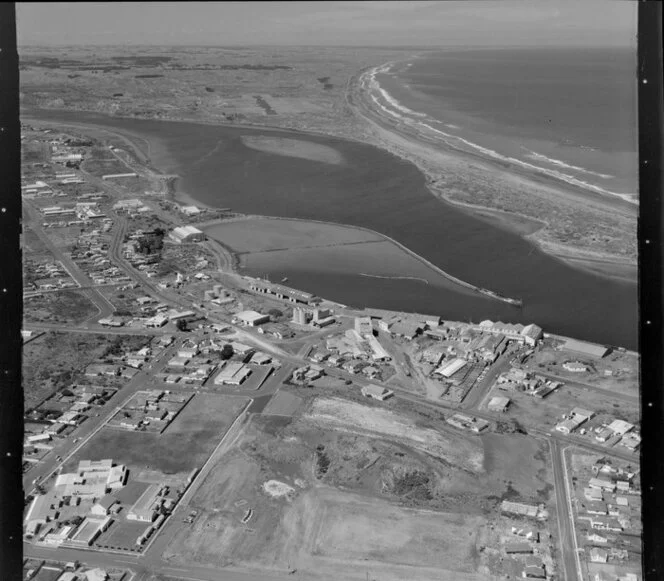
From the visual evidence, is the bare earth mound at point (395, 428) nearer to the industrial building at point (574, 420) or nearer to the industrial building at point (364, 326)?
the industrial building at point (574, 420)

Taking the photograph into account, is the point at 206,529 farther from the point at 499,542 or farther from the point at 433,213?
the point at 433,213

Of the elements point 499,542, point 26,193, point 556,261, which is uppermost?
point 26,193

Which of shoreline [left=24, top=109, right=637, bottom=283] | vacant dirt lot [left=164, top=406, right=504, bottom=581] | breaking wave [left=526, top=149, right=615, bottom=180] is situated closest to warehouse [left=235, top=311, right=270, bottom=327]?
vacant dirt lot [left=164, top=406, right=504, bottom=581]

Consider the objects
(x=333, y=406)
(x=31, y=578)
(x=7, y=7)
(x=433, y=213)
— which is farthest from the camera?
(x=433, y=213)

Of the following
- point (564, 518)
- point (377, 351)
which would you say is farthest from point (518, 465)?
point (377, 351)

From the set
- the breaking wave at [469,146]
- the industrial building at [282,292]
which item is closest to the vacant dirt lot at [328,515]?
the industrial building at [282,292]

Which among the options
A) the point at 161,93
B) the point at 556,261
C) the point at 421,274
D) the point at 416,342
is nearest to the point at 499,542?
the point at 416,342
